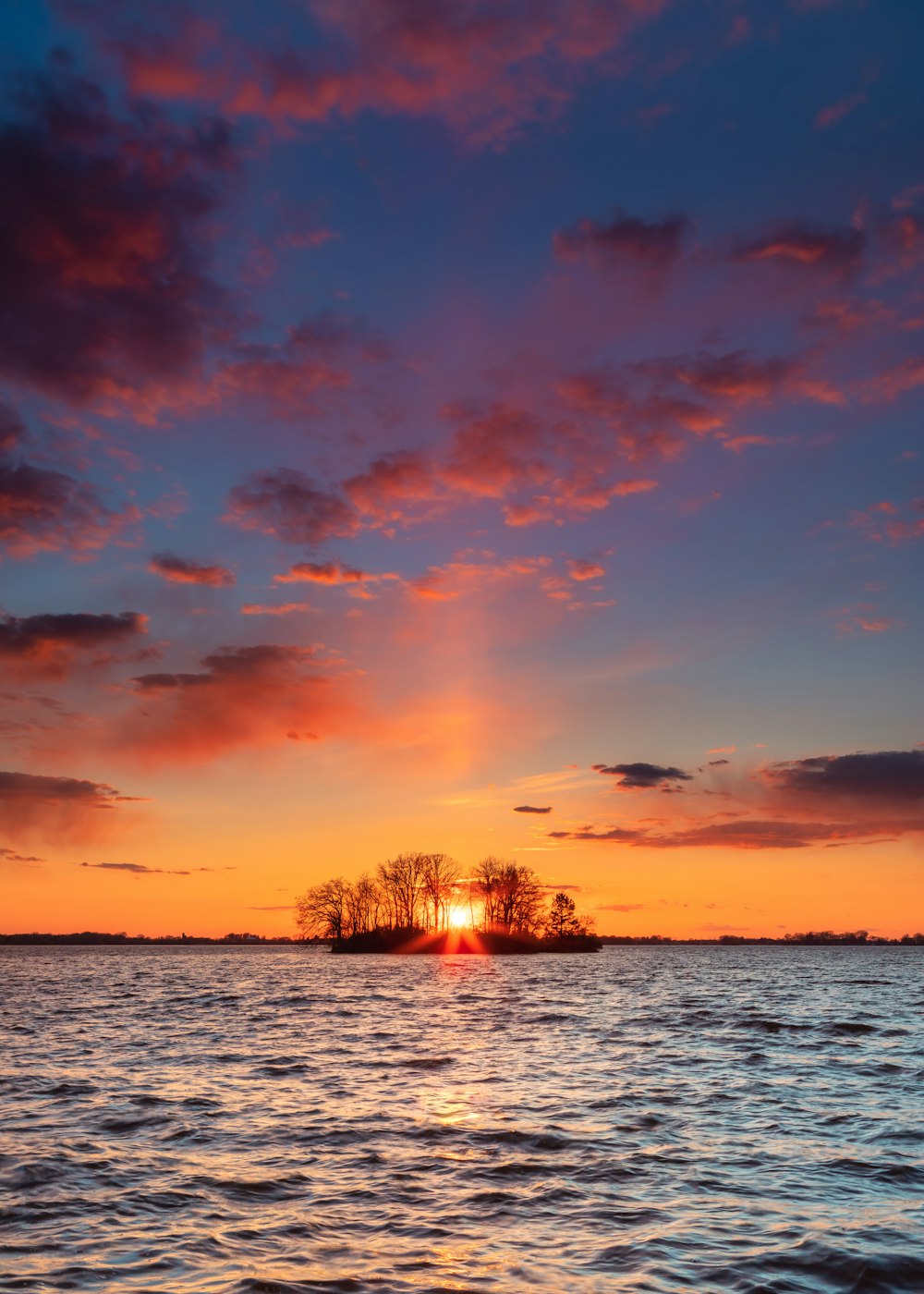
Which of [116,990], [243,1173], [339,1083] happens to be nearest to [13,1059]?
[339,1083]

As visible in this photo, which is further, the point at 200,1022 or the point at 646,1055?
the point at 200,1022

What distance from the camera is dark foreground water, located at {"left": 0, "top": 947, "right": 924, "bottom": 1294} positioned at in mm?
11578

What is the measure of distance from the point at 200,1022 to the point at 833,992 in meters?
52.0

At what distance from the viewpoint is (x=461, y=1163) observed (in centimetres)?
1702

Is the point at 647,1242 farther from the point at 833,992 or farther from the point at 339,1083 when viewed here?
the point at 833,992

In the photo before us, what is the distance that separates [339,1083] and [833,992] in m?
61.3

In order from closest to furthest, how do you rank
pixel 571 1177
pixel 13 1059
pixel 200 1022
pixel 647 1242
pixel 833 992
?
pixel 647 1242 < pixel 571 1177 < pixel 13 1059 < pixel 200 1022 < pixel 833 992

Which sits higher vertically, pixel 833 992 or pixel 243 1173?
pixel 243 1173

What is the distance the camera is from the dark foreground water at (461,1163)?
1158 centimetres

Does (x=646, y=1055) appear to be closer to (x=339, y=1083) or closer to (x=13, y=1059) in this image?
(x=339, y=1083)

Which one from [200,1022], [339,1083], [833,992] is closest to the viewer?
[339,1083]

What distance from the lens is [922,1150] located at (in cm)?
1820

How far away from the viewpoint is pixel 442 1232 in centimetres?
1292

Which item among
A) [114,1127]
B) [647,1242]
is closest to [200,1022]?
[114,1127]
